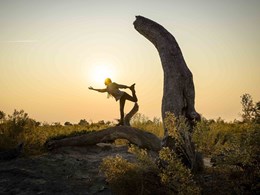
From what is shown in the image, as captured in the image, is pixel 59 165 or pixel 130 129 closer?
pixel 59 165

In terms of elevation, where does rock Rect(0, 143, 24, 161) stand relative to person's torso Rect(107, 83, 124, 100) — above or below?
below

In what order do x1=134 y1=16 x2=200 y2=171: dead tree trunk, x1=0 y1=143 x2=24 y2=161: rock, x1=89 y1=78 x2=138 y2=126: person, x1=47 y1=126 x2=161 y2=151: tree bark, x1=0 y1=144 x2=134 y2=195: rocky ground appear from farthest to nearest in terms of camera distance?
1. x1=89 y1=78 x2=138 y2=126: person
2. x1=47 y1=126 x2=161 y2=151: tree bark
3. x1=0 y1=143 x2=24 y2=161: rock
4. x1=134 y1=16 x2=200 y2=171: dead tree trunk
5. x1=0 y1=144 x2=134 y2=195: rocky ground

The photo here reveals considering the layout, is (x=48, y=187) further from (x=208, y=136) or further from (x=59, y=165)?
(x=208, y=136)

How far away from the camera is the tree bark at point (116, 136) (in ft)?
32.7

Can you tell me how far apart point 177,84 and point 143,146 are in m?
3.15

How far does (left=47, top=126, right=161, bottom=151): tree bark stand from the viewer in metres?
9.95

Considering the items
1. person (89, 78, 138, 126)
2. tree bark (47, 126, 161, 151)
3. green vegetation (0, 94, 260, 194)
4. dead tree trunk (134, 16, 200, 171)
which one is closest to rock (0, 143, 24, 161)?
tree bark (47, 126, 161, 151)

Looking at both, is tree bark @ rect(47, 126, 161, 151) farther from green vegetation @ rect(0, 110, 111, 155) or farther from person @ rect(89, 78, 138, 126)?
person @ rect(89, 78, 138, 126)

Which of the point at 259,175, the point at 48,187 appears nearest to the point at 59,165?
the point at 48,187

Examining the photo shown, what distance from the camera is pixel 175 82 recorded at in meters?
7.45

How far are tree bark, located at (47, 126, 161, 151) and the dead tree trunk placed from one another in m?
2.58

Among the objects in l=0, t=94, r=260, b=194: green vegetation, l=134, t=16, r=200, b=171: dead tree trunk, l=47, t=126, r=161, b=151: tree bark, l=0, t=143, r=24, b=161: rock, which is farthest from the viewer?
l=47, t=126, r=161, b=151: tree bark

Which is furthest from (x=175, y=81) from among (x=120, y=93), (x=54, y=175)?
(x=120, y=93)

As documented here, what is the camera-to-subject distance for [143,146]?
9.98m
